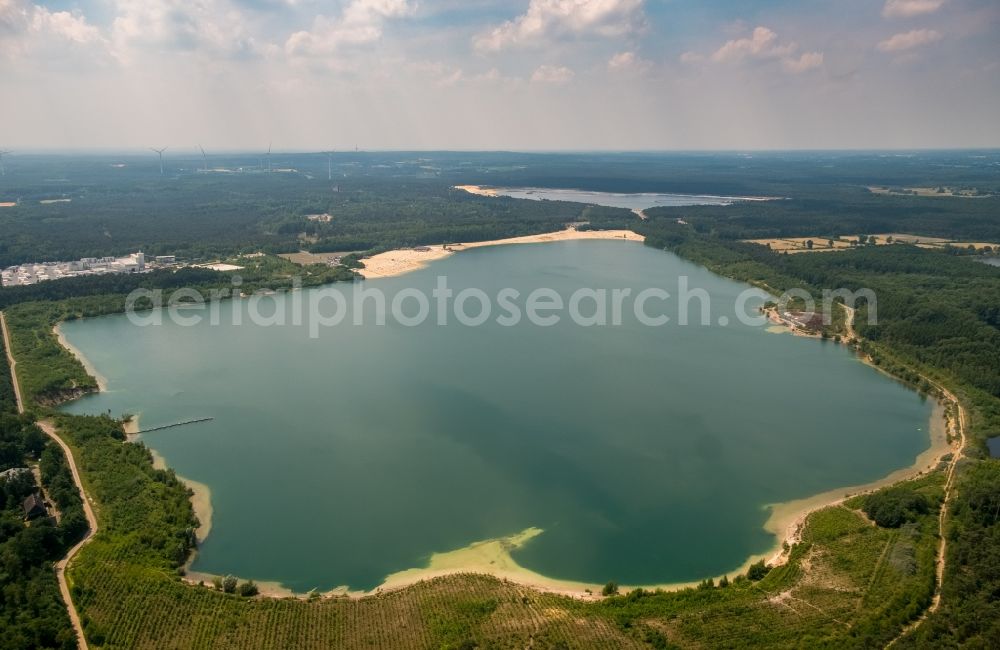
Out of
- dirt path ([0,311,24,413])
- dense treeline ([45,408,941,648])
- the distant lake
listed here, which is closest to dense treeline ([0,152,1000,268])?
the distant lake

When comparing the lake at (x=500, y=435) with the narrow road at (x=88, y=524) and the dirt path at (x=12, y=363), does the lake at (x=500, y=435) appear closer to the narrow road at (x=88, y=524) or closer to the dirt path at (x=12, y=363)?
the dirt path at (x=12, y=363)

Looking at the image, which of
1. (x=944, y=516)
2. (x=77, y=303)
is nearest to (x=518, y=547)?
(x=944, y=516)

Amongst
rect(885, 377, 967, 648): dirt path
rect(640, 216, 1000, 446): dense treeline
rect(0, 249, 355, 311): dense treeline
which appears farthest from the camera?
rect(0, 249, 355, 311): dense treeline

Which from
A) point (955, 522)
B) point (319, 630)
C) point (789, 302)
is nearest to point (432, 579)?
point (319, 630)

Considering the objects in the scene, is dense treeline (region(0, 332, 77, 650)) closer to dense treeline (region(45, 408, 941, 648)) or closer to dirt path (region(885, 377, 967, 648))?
dense treeline (region(45, 408, 941, 648))

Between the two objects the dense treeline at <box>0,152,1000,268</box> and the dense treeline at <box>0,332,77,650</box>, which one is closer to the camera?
the dense treeline at <box>0,332,77,650</box>

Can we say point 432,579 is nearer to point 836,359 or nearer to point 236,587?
point 236,587

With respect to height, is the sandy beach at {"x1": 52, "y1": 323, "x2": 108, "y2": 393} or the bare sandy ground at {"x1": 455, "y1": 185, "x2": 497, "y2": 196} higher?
the bare sandy ground at {"x1": 455, "y1": 185, "x2": 497, "y2": 196}
